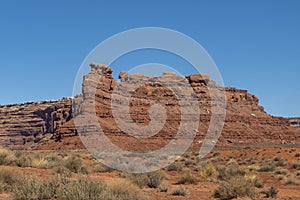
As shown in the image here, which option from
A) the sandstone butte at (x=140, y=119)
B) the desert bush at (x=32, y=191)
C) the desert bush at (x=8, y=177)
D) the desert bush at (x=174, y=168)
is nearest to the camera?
the desert bush at (x=32, y=191)

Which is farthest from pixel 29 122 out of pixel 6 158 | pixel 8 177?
pixel 8 177

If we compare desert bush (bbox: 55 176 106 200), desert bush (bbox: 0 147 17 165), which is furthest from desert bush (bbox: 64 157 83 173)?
desert bush (bbox: 55 176 106 200)

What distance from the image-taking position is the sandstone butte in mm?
79000

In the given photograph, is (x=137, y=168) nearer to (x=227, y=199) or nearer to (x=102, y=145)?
(x=227, y=199)

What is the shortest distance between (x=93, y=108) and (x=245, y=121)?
41.0m

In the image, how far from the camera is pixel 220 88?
109m

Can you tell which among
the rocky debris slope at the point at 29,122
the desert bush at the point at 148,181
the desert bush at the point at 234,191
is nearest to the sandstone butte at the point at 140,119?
the rocky debris slope at the point at 29,122

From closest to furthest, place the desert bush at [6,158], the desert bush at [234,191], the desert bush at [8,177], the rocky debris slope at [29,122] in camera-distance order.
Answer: the desert bush at [8,177], the desert bush at [234,191], the desert bush at [6,158], the rocky debris slope at [29,122]

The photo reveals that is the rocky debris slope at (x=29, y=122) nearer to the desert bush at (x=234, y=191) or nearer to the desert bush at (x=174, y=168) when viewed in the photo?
the desert bush at (x=174, y=168)

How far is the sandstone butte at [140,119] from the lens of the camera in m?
79.0

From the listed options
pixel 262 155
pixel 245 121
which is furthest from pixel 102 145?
pixel 245 121

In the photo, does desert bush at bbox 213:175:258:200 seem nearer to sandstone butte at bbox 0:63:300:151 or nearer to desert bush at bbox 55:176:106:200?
desert bush at bbox 55:176:106:200

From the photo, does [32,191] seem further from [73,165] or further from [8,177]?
[73,165]

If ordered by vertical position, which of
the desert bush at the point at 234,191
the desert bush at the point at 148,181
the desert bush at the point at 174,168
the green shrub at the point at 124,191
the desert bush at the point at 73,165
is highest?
the desert bush at the point at 73,165
